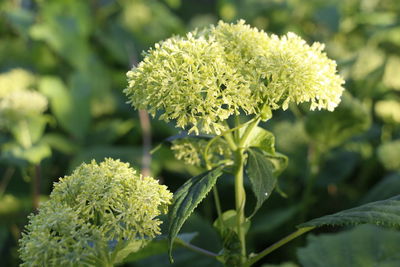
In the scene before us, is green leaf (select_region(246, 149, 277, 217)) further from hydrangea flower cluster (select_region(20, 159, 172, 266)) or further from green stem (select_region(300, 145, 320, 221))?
green stem (select_region(300, 145, 320, 221))

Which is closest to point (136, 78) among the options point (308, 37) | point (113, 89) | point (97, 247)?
point (97, 247)

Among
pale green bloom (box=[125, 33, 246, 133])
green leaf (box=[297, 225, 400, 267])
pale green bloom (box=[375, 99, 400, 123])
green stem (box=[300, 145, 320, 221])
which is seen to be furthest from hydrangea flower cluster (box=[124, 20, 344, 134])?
pale green bloom (box=[375, 99, 400, 123])

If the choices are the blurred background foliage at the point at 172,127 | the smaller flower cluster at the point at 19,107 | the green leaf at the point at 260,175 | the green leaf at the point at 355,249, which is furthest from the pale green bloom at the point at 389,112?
the green leaf at the point at 260,175

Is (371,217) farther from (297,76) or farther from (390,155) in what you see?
(390,155)

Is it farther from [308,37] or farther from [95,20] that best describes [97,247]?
[95,20]

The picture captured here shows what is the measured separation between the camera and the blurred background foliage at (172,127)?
6.47 feet

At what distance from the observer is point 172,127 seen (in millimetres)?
2465

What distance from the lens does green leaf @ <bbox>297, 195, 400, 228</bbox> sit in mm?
979

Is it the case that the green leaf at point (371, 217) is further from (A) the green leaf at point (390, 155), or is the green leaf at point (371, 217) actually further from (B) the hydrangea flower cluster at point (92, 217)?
(A) the green leaf at point (390, 155)

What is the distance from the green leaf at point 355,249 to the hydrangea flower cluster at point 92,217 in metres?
0.77

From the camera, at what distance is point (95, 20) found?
11.5 ft

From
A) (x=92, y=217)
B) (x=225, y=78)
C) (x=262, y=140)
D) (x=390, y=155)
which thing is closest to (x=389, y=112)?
(x=390, y=155)

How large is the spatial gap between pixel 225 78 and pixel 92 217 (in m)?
0.31

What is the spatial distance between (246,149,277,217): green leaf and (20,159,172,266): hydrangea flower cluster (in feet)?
0.50
